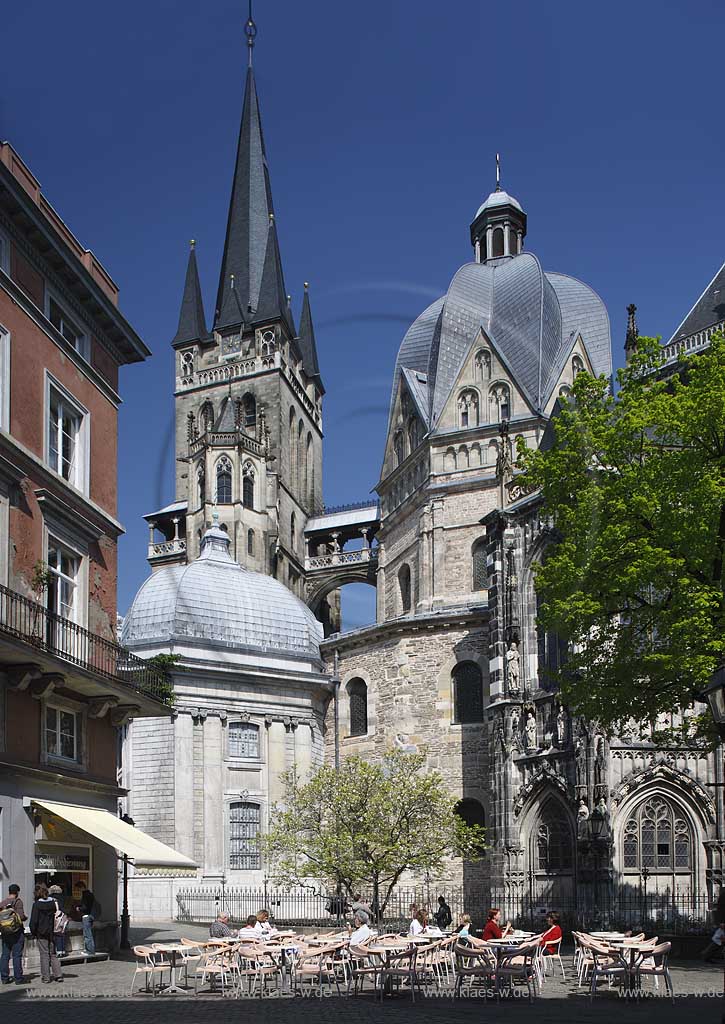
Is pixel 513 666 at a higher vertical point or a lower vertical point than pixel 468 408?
lower

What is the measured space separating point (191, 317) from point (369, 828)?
54295mm

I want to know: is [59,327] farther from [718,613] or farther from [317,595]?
[317,595]

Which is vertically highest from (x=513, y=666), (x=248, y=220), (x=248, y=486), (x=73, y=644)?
(x=248, y=220)

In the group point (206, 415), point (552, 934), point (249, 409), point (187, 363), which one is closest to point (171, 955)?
point (552, 934)

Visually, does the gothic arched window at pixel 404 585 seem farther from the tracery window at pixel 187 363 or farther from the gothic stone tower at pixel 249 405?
the tracery window at pixel 187 363

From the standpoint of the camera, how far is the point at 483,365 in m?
52.2

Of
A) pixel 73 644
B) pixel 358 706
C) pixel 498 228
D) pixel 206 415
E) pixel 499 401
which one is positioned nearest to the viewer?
pixel 73 644

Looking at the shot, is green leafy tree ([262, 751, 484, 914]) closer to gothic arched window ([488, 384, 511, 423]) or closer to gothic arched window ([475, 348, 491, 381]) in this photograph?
gothic arched window ([488, 384, 511, 423])

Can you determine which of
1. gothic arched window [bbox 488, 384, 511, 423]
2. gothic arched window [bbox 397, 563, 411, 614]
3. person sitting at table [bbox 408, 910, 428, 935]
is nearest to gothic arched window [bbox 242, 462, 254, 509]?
gothic arched window [bbox 397, 563, 411, 614]

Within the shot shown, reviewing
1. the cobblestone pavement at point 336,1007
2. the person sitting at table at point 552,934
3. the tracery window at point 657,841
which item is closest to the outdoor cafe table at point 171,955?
the cobblestone pavement at point 336,1007

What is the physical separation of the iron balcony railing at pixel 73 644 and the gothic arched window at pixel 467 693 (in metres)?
17.6

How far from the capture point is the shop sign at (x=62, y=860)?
21984 millimetres

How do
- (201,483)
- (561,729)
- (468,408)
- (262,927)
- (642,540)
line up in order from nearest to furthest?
(262,927), (642,540), (561,729), (468,408), (201,483)

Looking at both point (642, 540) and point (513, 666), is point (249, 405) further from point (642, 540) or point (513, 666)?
point (642, 540)
